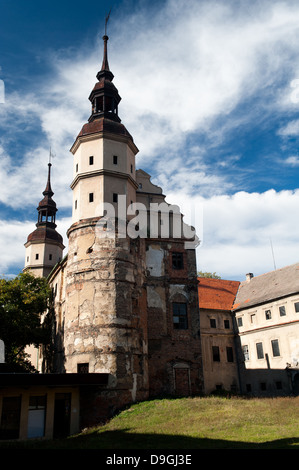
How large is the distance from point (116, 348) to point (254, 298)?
18.6 meters

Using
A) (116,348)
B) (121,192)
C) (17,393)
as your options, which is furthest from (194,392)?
(121,192)

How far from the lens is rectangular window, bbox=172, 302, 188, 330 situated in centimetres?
3047

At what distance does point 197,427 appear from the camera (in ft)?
61.6

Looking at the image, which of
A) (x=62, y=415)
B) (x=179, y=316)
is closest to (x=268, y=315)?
(x=179, y=316)

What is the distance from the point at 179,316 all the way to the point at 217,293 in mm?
12586

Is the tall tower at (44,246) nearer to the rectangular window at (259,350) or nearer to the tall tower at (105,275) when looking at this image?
the tall tower at (105,275)

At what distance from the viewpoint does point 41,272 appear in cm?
4978

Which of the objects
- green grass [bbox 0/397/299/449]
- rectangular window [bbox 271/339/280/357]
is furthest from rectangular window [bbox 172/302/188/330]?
rectangular window [bbox 271/339/280/357]

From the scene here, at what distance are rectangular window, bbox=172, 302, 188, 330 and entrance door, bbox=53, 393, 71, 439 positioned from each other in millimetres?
9619

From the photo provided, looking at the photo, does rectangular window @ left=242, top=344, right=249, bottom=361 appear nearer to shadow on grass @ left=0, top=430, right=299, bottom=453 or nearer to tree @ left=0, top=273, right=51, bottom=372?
tree @ left=0, top=273, right=51, bottom=372

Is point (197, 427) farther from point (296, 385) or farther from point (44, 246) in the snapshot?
point (44, 246)

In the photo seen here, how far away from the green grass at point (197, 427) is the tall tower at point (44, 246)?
93.3ft
